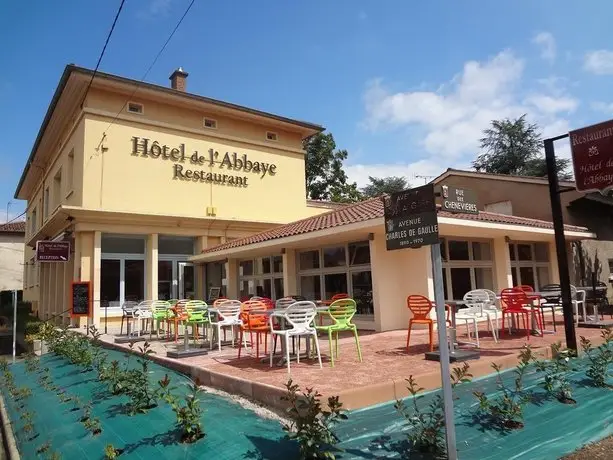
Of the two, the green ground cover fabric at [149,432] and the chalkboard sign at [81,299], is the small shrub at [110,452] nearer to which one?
the green ground cover fabric at [149,432]

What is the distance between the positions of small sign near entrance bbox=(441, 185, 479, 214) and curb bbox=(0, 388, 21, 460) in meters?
5.08

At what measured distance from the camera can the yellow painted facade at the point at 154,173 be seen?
15961 mm

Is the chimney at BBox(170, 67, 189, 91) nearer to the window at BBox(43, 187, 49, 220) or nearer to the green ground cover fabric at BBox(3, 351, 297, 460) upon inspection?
the window at BBox(43, 187, 49, 220)

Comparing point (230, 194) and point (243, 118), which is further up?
point (243, 118)

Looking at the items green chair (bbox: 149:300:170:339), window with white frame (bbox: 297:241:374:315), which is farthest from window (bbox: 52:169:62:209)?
window with white frame (bbox: 297:241:374:315)

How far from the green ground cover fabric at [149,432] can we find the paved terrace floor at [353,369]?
35cm

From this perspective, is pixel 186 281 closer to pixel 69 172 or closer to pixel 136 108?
pixel 69 172

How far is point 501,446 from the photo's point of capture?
12.7 feet

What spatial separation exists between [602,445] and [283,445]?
2934mm

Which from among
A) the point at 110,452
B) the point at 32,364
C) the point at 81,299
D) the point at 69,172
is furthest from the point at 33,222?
the point at 110,452

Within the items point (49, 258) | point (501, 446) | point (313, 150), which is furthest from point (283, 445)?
point (313, 150)

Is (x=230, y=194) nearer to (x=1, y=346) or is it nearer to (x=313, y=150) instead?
(x=1, y=346)

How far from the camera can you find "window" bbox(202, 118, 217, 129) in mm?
19116

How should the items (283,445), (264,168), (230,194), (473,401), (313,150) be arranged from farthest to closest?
(313,150), (264,168), (230,194), (473,401), (283,445)
